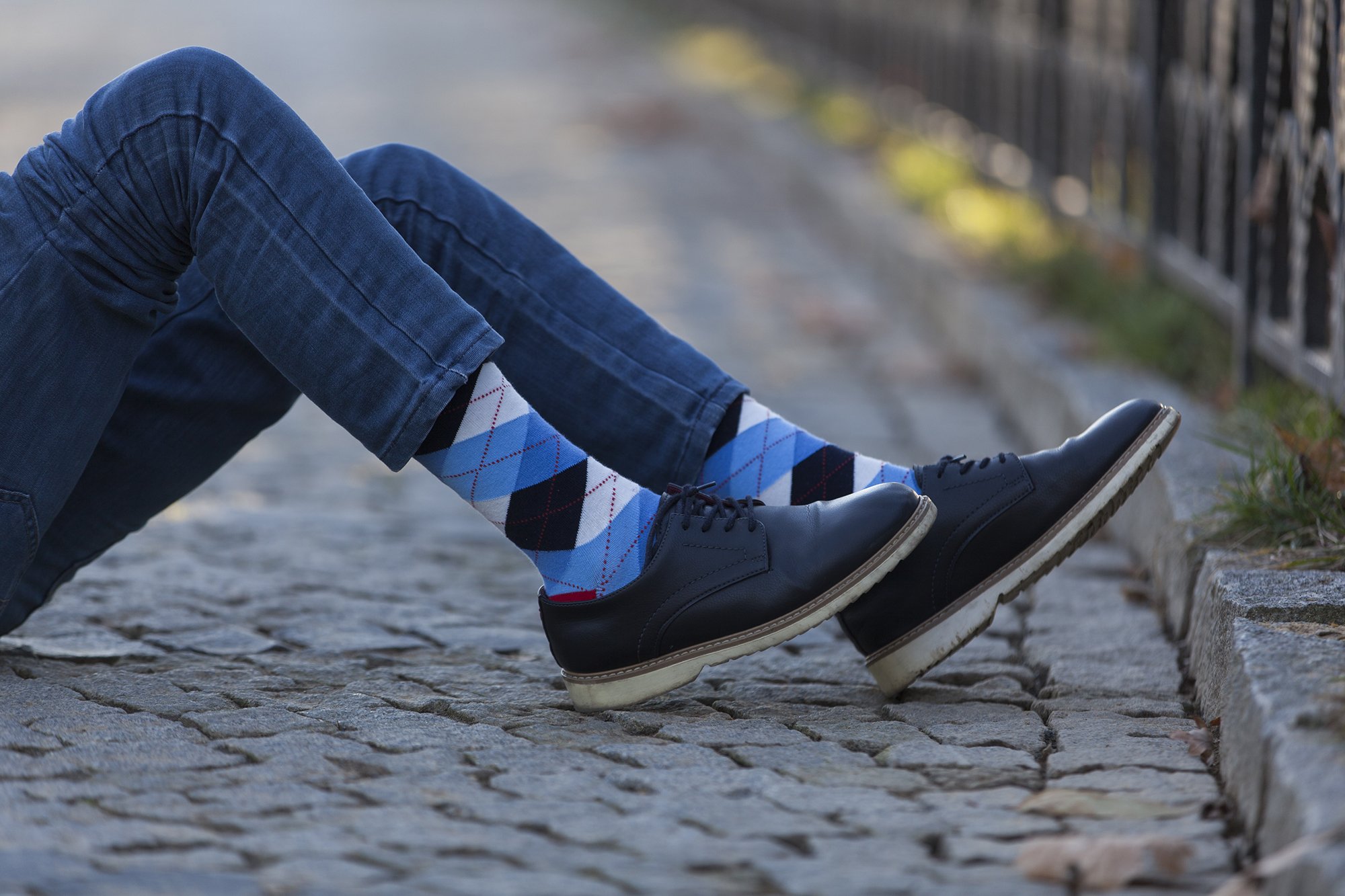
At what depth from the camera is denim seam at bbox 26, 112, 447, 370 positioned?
1.84 metres

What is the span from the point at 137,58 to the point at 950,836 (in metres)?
15.0

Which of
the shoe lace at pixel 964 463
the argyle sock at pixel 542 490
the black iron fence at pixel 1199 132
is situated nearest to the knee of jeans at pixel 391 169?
the argyle sock at pixel 542 490

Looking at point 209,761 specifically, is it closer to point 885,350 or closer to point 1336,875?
point 1336,875

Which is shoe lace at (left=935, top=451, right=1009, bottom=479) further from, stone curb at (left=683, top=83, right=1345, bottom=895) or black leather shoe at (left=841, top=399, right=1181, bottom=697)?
stone curb at (left=683, top=83, right=1345, bottom=895)

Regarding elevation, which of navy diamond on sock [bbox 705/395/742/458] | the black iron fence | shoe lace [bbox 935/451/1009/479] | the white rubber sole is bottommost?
the white rubber sole

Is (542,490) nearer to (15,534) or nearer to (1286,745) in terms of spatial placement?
(15,534)

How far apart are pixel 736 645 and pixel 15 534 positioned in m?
0.85

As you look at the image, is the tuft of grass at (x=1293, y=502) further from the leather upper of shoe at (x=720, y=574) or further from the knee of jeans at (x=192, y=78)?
the knee of jeans at (x=192, y=78)

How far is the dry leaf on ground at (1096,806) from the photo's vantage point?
1.64 meters

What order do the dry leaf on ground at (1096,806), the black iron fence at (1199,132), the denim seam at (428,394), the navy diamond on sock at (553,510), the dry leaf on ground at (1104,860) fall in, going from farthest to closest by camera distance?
the black iron fence at (1199,132) < the navy diamond on sock at (553,510) < the denim seam at (428,394) < the dry leaf on ground at (1096,806) < the dry leaf on ground at (1104,860)

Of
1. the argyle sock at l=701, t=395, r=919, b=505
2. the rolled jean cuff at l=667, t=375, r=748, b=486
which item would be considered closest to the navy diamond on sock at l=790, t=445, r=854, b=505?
the argyle sock at l=701, t=395, r=919, b=505

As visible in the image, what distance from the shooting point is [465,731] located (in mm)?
1953

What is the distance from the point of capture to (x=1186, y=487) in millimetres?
2596

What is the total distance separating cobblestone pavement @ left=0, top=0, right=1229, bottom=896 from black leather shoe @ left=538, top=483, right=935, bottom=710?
0.08 m
